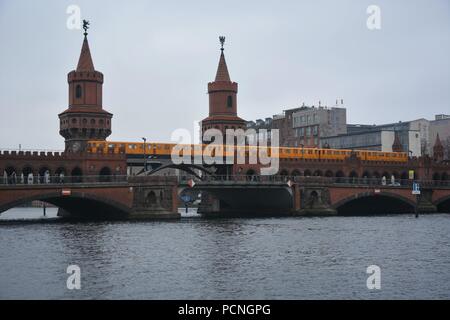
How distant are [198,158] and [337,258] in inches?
2212

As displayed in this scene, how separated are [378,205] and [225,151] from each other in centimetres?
3263

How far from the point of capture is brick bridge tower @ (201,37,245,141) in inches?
4953

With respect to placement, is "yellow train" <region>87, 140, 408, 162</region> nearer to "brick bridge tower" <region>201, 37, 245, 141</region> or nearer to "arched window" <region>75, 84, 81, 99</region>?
"arched window" <region>75, 84, 81, 99</region>

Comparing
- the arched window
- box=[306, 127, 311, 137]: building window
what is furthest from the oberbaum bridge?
box=[306, 127, 311, 137]: building window

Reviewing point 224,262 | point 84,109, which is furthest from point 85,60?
point 224,262

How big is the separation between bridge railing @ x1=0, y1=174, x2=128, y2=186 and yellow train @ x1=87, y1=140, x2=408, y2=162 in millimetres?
6163

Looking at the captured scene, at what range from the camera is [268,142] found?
198 m

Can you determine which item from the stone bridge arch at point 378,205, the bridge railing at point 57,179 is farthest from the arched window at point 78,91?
the stone bridge arch at point 378,205

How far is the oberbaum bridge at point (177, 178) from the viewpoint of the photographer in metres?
89.2

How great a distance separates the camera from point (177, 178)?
3711 inches

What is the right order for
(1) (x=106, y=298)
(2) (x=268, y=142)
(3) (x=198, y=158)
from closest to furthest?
1. (1) (x=106, y=298)
2. (3) (x=198, y=158)
3. (2) (x=268, y=142)

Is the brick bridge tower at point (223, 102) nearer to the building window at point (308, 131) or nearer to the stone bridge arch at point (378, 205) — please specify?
the stone bridge arch at point (378, 205)
